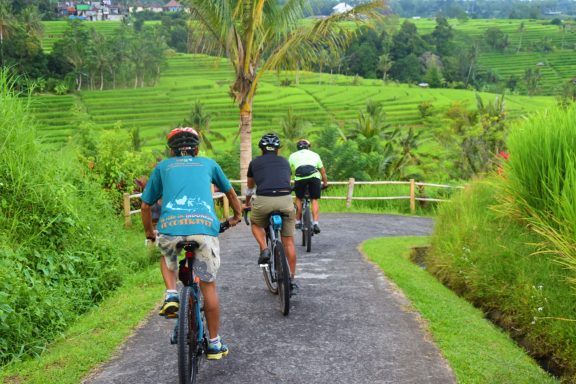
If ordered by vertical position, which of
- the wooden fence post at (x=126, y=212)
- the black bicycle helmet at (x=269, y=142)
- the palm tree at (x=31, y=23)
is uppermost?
the palm tree at (x=31, y=23)

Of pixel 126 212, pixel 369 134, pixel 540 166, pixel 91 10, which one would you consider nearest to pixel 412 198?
pixel 369 134

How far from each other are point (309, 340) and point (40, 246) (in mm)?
3719

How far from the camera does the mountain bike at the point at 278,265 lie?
20.6ft

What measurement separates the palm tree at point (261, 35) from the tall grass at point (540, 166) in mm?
8203

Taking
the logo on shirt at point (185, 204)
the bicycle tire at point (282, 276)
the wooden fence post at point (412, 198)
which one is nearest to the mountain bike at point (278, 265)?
the bicycle tire at point (282, 276)

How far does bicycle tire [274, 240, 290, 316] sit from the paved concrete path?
14cm

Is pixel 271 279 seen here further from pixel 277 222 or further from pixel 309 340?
pixel 309 340

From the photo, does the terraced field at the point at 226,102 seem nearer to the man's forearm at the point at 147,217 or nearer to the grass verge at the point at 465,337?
the grass verge at the point at 465,337

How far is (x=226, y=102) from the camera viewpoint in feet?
263

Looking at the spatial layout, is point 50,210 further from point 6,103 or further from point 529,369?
point 529,369

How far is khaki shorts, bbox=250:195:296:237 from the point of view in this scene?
22.1ft

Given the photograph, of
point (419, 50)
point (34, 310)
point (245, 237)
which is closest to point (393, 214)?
Result: point (245, 237)

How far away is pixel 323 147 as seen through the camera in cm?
2322

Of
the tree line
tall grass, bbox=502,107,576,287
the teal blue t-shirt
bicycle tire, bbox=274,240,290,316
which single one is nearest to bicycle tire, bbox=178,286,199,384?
the teal blue t-shirt
